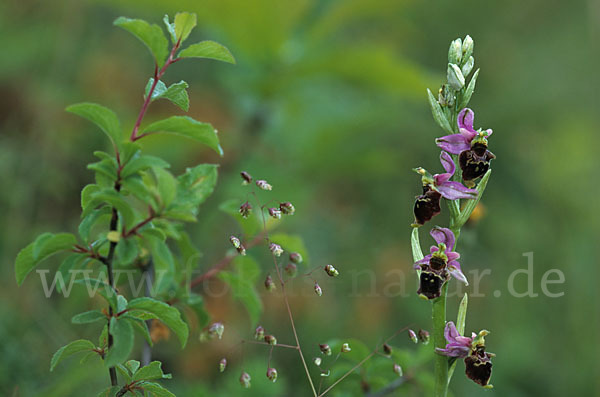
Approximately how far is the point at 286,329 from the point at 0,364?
122 cm

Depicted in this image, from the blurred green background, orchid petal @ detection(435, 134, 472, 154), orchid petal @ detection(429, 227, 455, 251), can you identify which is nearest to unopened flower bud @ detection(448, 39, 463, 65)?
orchid petal @ detection(435, 134, 472, 154)

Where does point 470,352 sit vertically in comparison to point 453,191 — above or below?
below

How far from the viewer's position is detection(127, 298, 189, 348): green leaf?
2.94 feet

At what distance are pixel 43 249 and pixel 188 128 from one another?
280mm

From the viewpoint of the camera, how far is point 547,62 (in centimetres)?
407

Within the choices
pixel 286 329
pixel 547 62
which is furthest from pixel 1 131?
pixel 547 62

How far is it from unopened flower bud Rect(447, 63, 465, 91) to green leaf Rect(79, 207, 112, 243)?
63 centimetres

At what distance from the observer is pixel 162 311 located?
91cm

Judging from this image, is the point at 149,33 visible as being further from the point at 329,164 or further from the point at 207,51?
the point at 329,164

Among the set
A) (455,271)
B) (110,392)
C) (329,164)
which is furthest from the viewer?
(329,164)

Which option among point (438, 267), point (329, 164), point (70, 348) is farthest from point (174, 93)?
point (329, 164)

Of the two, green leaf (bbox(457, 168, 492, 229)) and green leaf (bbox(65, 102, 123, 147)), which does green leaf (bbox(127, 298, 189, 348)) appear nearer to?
green leaf (bbox(65, 102, 123, 147))

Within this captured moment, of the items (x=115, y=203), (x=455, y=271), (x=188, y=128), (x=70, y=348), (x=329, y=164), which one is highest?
(x=188, y=128)

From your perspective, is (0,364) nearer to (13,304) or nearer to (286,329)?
(13,304)
